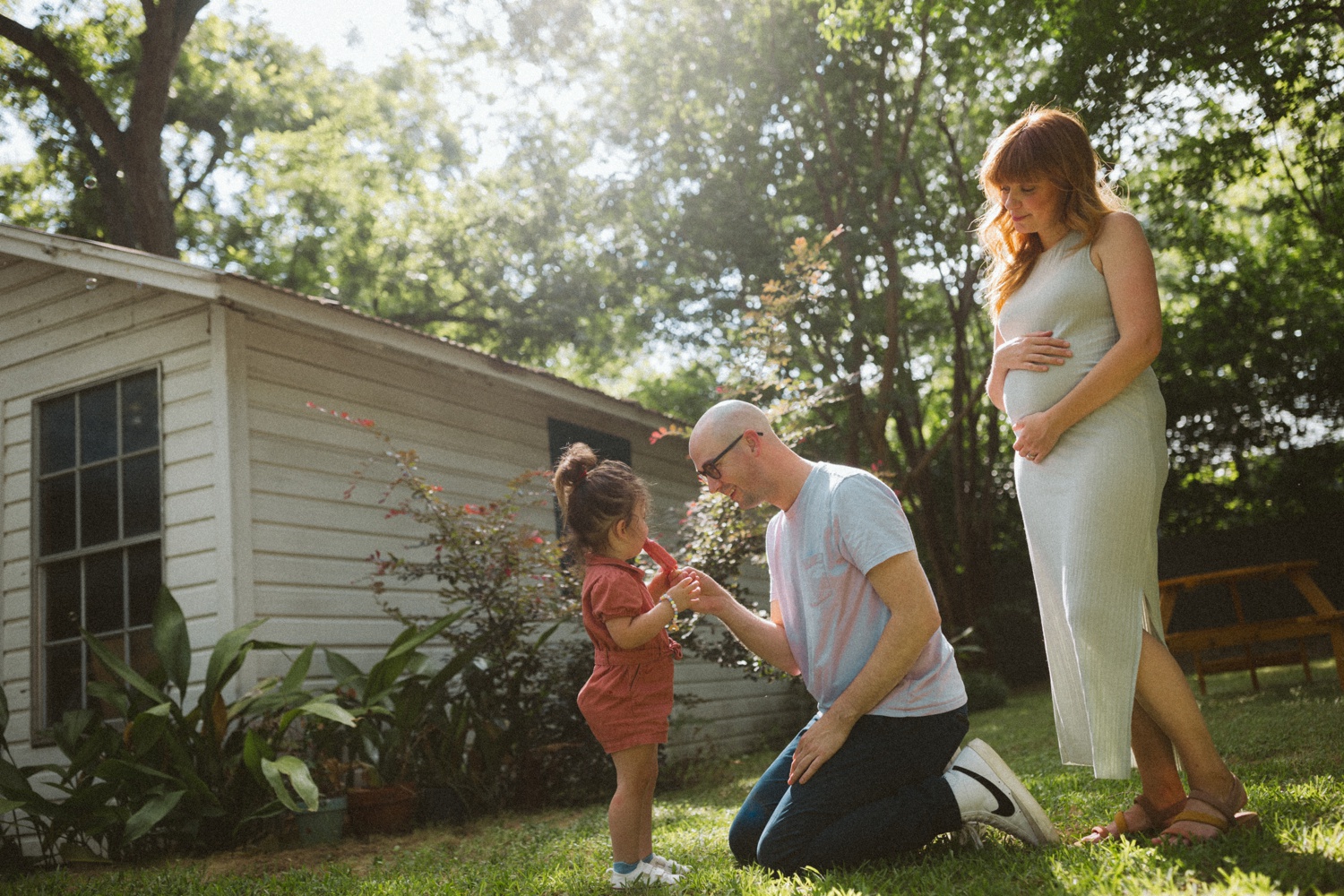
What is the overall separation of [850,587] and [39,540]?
19.1 ft

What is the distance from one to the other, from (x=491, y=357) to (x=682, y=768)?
322 centimetres

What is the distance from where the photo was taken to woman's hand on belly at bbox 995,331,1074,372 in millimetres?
2646

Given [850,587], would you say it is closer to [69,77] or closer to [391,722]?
[391,722]

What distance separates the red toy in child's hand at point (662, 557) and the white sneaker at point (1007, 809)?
40.5 inches

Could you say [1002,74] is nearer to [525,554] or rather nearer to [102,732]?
[525,554]

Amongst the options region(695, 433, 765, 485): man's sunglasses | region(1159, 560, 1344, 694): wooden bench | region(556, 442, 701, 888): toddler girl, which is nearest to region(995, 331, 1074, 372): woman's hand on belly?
region(695, 433, 765, 485): man's sunglasses

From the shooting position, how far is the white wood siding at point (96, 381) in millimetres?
5820

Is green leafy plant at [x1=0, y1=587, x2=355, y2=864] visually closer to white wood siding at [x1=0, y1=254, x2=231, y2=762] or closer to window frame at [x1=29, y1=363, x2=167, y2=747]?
white wood siding at [x1=0, y1=254, x2=231, y2=762]

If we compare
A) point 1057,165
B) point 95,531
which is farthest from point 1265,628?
point 95,531

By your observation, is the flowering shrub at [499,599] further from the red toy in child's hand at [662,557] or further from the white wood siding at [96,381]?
the red toy in child's hand at [662,557]

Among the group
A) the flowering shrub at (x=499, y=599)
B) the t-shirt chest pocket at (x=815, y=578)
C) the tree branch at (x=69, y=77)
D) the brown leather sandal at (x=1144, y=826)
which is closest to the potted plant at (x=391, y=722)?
the flowering shrub at (x=499, y=599)

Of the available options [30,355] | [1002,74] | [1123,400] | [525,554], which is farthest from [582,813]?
[1002,74]

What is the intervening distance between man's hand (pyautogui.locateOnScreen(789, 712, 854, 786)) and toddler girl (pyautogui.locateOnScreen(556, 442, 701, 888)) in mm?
491

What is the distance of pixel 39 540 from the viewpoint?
650 cm
